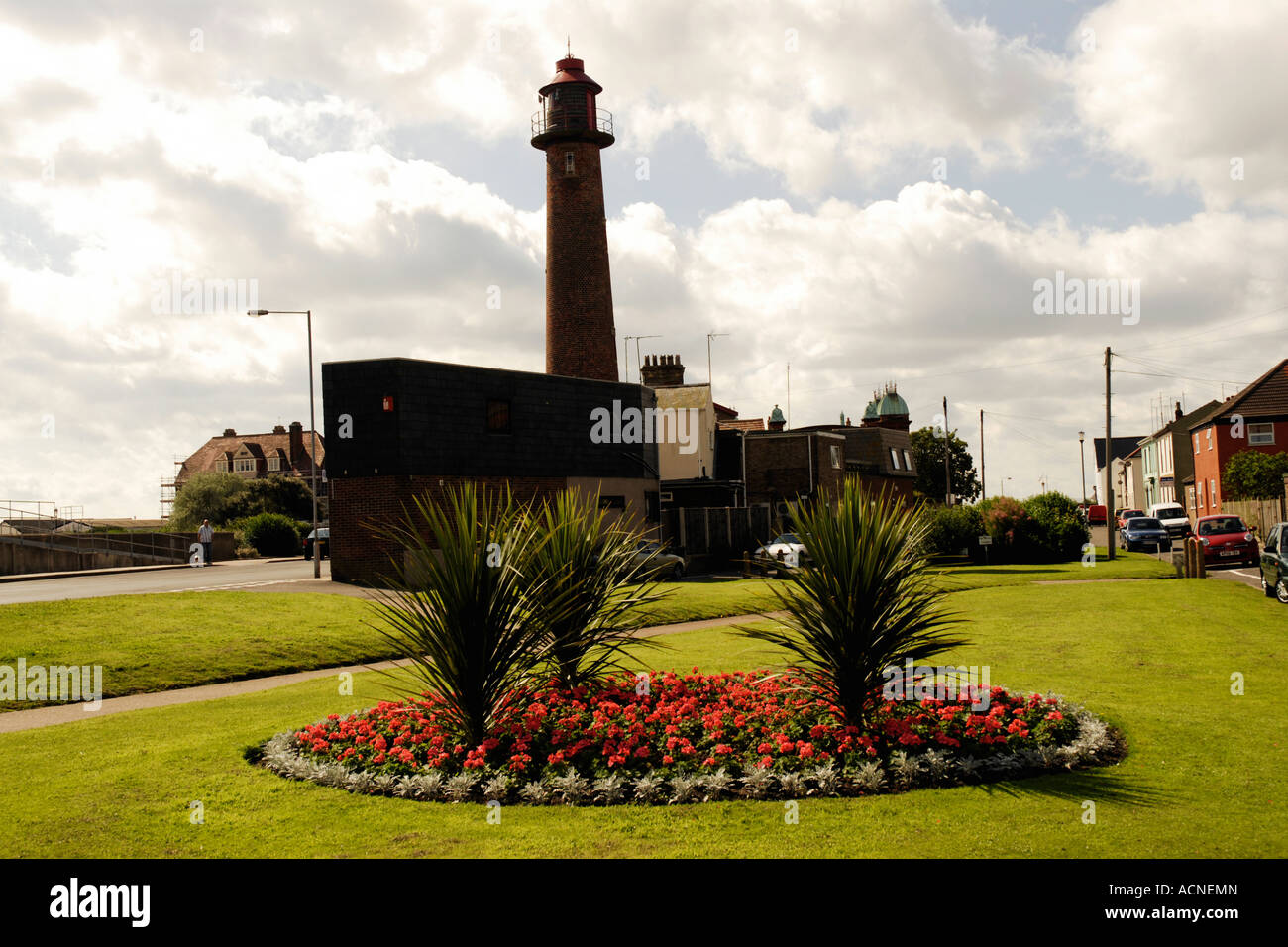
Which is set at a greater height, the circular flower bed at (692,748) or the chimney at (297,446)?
the chimney at (297,446)

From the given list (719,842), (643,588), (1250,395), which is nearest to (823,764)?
(719,842)

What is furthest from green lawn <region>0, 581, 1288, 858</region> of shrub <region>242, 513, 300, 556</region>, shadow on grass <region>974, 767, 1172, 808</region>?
shrub <region>242, 513, 300, 556</region>

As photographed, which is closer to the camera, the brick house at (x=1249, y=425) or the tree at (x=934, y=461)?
the brick house at (x=1249, y=425)

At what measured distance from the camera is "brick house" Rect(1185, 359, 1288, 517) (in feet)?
190

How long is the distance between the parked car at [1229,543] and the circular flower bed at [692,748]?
30.1 m

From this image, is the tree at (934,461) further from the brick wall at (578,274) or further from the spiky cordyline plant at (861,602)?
the spiky cordyline plant at (861,602)

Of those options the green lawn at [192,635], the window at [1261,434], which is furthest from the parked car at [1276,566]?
the window at [1261,434]

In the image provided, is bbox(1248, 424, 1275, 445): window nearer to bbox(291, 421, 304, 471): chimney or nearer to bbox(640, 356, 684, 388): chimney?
bbox(640, 356, 684, 388): chimney

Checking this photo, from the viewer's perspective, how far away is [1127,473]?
12175cm

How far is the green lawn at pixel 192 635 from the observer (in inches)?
627
